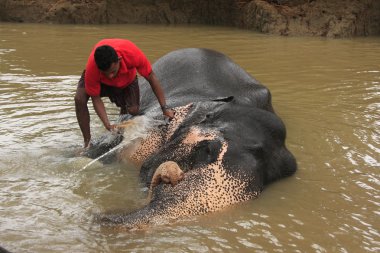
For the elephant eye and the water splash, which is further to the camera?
the water splash

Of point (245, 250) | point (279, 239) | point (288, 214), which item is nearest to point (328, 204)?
point (288, 214)

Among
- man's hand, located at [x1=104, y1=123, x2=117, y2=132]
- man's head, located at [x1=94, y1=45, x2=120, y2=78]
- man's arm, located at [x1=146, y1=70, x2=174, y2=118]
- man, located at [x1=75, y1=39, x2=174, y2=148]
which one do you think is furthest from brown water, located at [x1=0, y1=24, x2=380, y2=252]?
man's head, located at [x1=94, y1=45, x2=120, y2=78]

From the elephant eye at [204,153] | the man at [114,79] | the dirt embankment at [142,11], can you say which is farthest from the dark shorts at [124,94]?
the dirt embankment at [142,11]

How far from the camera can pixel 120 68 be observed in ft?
14.7

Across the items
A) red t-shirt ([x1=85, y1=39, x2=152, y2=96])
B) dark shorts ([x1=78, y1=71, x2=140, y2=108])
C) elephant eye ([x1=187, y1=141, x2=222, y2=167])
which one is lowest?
elephant eye ([x1=187, y1=141, x2=222, y2=167])

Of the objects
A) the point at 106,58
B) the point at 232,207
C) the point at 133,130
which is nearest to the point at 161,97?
the point at 133,130

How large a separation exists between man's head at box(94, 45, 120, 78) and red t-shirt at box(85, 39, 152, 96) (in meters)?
0.24

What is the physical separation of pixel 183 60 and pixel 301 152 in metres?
1.43

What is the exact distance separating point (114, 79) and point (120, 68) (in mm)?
109

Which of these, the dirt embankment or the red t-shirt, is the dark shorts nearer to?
the red t-shirt

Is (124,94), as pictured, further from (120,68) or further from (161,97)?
(161,97)

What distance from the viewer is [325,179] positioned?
Answer: 160 inches

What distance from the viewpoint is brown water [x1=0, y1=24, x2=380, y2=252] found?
121 inches

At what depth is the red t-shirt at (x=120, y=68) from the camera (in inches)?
169
